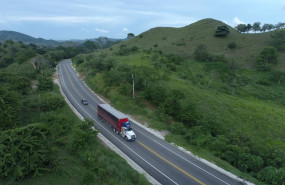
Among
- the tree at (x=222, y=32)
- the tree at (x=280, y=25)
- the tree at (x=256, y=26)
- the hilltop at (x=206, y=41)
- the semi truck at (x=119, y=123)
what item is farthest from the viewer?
the tree at (x=256, y=26)

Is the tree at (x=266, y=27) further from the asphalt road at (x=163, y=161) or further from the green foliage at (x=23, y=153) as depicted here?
the green foliage at (x=23, y=153)

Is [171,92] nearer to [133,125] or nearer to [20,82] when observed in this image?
[133,125]

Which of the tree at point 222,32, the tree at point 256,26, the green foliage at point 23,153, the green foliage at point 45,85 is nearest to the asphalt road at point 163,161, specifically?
the green foliage at point 23,153

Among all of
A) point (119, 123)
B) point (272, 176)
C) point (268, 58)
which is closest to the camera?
point (272, 176)

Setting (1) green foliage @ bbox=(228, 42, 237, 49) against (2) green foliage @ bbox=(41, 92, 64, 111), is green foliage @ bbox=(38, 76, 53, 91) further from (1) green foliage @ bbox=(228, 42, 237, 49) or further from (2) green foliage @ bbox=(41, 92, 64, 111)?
(1) green foliage @ bbox=(228, 42, 237, 49)

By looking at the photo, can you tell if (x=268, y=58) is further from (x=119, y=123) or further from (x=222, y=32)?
(x=119, y=123)

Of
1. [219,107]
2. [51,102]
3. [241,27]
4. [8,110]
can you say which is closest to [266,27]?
[241,27]
